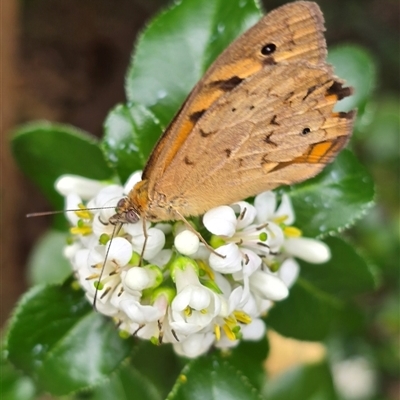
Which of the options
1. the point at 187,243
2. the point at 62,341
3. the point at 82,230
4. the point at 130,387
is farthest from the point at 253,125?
the point at 130,387

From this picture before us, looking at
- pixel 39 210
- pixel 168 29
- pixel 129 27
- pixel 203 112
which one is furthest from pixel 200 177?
pixel 129 27

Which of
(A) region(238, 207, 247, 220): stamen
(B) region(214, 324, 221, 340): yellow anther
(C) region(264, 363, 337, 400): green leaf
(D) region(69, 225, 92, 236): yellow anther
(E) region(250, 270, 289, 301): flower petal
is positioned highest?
(A) region(238, 207, 247, 220): stamen

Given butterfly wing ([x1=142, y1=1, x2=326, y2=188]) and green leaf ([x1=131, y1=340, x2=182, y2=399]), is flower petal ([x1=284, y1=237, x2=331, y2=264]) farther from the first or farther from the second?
green leaf ([x1=131, y1=340, x2=182, y2=399])

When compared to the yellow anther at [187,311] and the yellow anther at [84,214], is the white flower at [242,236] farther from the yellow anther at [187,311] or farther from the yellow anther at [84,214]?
the yellow anther at [84,214]

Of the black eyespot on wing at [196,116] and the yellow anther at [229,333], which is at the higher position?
the black eyespot on wing at [196,116]

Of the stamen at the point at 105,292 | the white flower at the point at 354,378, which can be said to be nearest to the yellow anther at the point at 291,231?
the stamen at the point at 105,292

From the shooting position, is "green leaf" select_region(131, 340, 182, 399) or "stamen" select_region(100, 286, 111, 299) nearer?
"stamen" select_region(100, 286, 111, 299)

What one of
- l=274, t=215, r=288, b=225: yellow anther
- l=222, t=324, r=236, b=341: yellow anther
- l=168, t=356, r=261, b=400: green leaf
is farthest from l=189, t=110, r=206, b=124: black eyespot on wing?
l=168, t=356, r=261, b=400: green leaf
